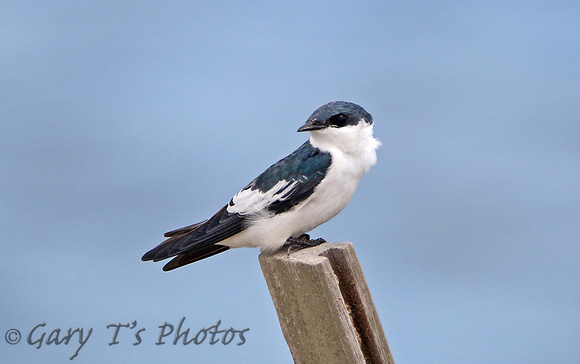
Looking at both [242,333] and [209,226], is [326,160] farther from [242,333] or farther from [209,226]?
[242,333]

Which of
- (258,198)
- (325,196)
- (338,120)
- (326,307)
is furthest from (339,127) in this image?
(326,307)

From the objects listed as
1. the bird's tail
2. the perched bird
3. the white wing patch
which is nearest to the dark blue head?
the perched bird

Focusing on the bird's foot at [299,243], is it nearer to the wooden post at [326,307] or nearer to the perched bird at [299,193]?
the perched bird at [299,193]

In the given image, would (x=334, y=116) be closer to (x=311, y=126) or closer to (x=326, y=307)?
(x=311, y=126)

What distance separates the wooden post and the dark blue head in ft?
1.64

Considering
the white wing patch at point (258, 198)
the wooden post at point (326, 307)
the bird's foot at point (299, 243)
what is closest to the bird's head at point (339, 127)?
the white wing patch at point (258, 198)

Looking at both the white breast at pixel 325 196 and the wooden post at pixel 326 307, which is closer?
the wooden post at pixel 326 307

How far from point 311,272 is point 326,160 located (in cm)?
58

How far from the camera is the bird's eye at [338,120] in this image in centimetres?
259

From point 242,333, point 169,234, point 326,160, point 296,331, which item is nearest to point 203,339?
point 242,333

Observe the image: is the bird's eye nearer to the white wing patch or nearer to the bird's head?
the bird's head

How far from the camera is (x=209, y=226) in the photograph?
8.75 feet

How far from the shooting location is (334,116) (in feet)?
8.50

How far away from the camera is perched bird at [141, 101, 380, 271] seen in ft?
8.45
